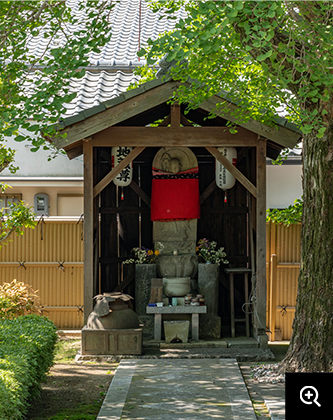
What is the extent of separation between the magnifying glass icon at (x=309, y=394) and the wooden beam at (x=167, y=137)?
19.4ft

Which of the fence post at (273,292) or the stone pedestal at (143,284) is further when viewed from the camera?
the fence post at (273,292)

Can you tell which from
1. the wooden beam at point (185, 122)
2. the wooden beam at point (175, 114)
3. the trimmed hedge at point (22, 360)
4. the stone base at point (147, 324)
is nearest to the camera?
the trimmed hedge at point (22, 360)

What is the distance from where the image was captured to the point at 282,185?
1236 centimetres

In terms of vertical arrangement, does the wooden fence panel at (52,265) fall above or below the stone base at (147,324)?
above

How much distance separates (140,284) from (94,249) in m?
1.01

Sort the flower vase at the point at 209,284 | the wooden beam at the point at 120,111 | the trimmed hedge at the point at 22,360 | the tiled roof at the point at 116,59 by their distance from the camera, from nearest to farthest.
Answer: the trimmed hedge at the point at 22,360 < the wooden beam at the point at 120,111 < the flower vase at the point at 209,284 < the tiled roof at the point at 116,59

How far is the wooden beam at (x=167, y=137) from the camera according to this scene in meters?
8.64

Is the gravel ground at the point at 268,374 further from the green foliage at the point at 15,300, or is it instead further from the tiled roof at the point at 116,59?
the tiled roof at the point at 116,59

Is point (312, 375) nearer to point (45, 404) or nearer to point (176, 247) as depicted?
point (45, 404)

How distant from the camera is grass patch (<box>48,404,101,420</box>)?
559 cm

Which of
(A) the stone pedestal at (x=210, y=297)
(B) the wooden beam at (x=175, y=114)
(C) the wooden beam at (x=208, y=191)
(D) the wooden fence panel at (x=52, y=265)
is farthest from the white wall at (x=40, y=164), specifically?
(A) the stone pedestal at (x=210, y=297)

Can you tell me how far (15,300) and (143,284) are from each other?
2.20m

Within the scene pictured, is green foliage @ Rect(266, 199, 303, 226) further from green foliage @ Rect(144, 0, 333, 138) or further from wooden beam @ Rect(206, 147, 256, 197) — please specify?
green foliage @ Rect(144, 0, 333, 138)

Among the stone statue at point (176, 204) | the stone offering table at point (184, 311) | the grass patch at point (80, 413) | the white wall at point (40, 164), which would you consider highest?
the white wall at point (40, 164)
